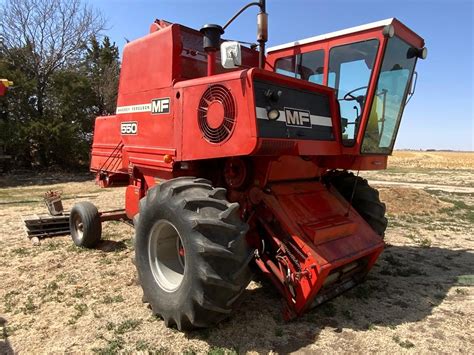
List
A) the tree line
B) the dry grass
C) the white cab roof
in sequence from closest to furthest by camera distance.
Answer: the white cab roof
the tree line
the dry grass

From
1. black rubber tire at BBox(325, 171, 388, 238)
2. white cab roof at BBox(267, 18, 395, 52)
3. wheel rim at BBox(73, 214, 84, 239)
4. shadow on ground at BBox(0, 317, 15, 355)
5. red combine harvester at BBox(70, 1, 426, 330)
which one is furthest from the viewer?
wheel rim at BBox(73, 214, 84, 239)

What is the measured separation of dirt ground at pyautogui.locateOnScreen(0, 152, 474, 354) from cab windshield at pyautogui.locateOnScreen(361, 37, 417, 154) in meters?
1.70

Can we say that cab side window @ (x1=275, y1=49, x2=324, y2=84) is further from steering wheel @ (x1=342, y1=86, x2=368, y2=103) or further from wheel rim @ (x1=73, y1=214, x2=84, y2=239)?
wheel rim @ (x1=73, y1=214, x2=84, y2=239)

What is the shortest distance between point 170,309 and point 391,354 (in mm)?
1856

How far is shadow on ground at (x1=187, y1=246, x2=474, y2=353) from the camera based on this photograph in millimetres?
3484

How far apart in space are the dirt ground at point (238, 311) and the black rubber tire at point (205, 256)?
284 mm

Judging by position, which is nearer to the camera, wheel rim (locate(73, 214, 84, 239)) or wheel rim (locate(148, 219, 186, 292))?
wheel rim (locate(148, 219, 186, 292))

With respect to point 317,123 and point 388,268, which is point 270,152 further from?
point 388,268

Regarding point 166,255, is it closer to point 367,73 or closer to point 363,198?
point 363,198

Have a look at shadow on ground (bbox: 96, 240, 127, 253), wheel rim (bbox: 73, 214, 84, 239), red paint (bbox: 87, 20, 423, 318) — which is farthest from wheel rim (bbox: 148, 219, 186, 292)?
wheel rim (bbox: 73, 214, 84, 239)

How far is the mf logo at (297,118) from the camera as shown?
13.0 feet

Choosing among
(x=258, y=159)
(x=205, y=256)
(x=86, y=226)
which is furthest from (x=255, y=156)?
(x=86, y=226)

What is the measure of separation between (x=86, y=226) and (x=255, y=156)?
307cm

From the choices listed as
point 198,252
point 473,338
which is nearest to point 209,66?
point 198,252
